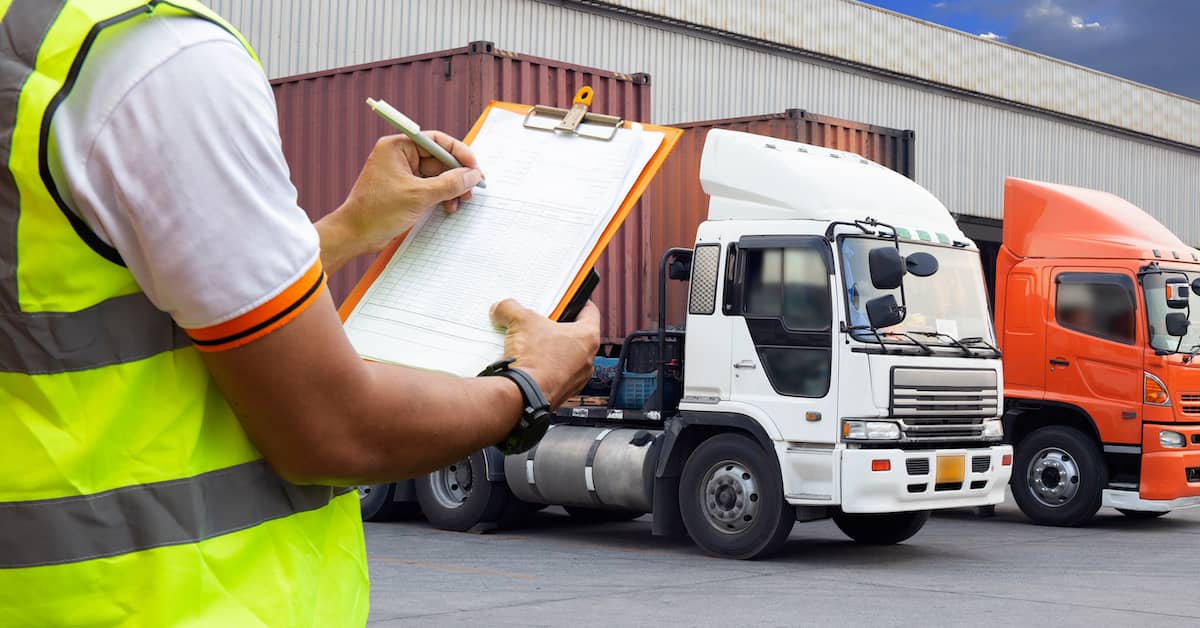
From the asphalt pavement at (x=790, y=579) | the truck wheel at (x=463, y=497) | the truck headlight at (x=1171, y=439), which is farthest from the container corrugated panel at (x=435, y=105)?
the truck headlight at (x=1171, y=439)

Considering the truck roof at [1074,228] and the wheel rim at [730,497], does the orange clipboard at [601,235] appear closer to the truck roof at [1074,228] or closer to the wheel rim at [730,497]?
the wheel rim at [730,497]

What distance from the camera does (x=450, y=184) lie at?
209 centimetres

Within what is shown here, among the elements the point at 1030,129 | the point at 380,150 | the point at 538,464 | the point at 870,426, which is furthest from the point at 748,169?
the point at 1030,129

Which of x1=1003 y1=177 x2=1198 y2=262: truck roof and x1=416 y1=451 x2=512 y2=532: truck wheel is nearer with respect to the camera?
x1=416 y1=451 x2=512 y2=532: truck wheel

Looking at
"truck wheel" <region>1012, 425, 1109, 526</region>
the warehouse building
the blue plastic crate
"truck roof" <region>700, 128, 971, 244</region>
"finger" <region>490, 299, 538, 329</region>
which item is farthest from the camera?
the warehouse building

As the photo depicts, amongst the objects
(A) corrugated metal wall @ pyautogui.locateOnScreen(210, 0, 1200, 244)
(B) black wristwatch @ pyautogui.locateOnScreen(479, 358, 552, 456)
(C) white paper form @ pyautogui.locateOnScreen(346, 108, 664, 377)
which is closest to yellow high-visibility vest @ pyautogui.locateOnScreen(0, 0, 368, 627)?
(B) black wristwatch @ pyautogui.locateOnScreen(479, 358, 552, 456)

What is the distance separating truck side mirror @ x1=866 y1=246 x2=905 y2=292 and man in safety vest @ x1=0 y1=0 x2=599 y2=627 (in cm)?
828

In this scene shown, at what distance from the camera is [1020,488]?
1356 centimetres

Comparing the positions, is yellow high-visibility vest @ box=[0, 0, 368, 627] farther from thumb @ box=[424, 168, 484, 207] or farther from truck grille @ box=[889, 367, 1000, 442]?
truck grille @ box=[889, 367, 1000, 442]

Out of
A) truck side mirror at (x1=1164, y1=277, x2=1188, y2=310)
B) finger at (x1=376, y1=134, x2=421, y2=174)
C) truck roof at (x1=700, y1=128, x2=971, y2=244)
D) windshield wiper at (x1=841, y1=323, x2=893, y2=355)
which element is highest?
truck roof at (x1=700, y1=128, x2=971, y2=244)

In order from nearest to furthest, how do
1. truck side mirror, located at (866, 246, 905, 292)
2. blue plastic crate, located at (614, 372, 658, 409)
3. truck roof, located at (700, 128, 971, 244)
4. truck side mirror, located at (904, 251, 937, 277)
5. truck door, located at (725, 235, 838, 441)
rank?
truck side mirror, located at (866, 246, 905, 292)
truck side mirror, located at (904, 251, 937, 277)
truck door, located at (725, 235, 838, 441)
truck roof, located at (700, 128, 971, 244)
blue plastic crate, located at (614, 372, 658, 409)

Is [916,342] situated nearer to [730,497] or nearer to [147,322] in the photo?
[730,497]

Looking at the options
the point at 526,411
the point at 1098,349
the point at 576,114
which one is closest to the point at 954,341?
the point at 1098,349

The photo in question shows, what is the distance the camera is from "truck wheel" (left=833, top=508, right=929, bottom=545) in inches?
451
